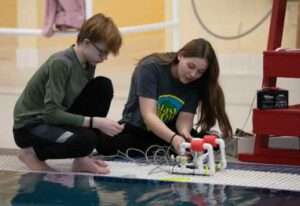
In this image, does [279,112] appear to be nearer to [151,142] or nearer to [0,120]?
[151,142]

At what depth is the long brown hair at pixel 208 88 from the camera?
5.87 feet

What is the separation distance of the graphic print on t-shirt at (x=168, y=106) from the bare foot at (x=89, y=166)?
276 millimetres

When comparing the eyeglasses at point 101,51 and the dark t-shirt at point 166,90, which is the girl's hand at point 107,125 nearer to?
the eyeglasses at point 101,51

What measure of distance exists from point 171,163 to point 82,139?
293 millimetres

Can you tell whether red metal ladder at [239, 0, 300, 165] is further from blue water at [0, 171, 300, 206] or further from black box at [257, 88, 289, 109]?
blue water at [0, 171, 300, 206]

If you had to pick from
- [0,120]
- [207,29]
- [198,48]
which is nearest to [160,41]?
[207,29]

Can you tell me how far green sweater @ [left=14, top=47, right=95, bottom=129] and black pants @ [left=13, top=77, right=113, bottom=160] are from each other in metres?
0.02

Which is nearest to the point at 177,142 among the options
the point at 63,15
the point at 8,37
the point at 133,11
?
the point at 63,15

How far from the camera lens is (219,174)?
1.66 meters

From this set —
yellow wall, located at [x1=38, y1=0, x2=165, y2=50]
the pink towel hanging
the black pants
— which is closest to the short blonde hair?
the black pants

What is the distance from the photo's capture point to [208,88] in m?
1.89

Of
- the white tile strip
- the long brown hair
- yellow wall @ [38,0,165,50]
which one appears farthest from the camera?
yellow wall @ [38,0,165,50]

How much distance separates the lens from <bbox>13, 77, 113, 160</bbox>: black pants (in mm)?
1633

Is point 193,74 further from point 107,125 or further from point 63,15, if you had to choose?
point 63,15
